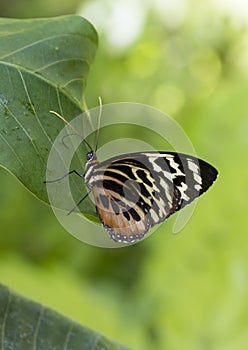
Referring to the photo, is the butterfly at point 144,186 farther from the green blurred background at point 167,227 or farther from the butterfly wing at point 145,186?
the green blurred background at point 167,227

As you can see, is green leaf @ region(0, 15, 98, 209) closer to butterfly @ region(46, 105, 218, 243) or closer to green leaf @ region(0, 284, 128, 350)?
butterfly @ region(46, 105, 218, 243)

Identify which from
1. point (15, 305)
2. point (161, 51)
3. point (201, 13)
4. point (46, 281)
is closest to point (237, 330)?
point (46, 281)

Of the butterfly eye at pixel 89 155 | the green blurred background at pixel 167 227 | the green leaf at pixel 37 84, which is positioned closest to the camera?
the green leaf at pixel 37 84

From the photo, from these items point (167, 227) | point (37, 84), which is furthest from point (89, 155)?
point (167, 227)

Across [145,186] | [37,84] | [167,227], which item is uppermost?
[37,84]

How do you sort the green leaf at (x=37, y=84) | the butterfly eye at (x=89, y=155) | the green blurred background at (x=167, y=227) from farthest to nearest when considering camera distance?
the green blurred background at (x=167, y=227)
the butterfly eye at (x=89, y=155)
the green leaf at (x=37, y=84)

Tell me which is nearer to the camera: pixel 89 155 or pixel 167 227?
pixel 89 155

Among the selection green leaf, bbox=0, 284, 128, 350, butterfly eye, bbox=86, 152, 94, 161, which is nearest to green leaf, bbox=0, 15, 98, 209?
butterfly eye, bbox=86, 152, 94, 161

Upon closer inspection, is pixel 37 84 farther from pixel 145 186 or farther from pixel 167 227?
pixel 167 227

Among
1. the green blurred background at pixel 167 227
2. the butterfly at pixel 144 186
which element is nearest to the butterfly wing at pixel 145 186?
the butterfly at pixel 144 186
